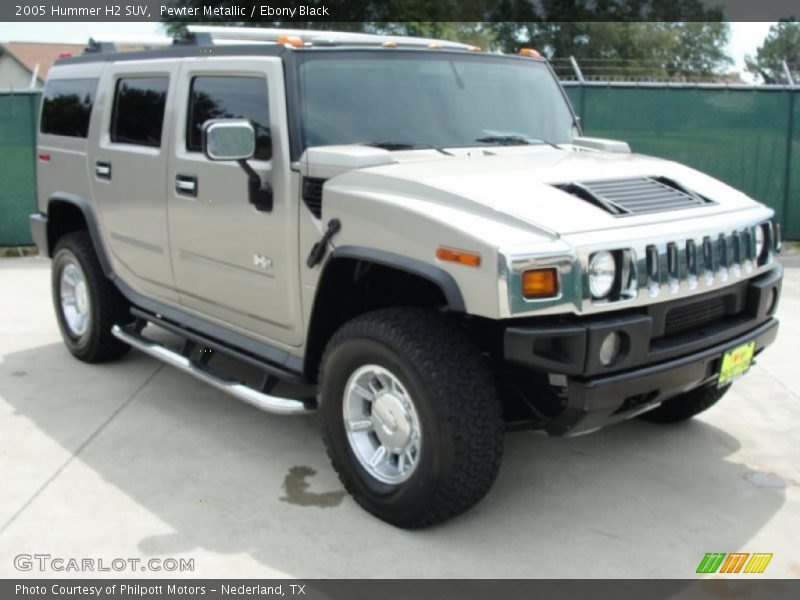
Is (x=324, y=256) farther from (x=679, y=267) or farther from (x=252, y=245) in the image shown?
(x=679, y=267)

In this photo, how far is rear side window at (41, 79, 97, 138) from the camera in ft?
19.3

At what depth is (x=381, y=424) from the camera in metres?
3.81

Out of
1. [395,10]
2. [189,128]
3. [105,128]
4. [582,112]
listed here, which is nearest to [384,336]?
[189,128]

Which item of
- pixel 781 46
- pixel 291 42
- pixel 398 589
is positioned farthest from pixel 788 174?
pixel 781 46

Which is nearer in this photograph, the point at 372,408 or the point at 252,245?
the point at 372,408

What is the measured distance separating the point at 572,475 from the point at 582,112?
6827 mm

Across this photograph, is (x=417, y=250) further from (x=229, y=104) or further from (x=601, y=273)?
(x=229, y=104)

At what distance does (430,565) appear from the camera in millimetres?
3539

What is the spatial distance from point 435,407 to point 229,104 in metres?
2.04

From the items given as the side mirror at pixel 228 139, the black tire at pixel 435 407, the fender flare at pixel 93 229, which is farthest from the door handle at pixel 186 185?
the black tire at pixel 435 407

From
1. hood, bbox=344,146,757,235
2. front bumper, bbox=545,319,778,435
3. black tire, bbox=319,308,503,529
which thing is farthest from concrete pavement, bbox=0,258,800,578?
hood, bbox=344,146,757,235

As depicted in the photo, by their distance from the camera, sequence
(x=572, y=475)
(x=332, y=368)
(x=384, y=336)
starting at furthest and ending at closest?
(x=572, y=475)
(x=332, y=368)
(x=384, y=336)

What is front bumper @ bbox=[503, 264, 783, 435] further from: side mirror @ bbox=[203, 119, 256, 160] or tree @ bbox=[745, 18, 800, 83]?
tree @ bbox=[745, 18, 800, 83]

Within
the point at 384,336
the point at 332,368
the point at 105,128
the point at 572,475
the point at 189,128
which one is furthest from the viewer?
the point at 105,128
